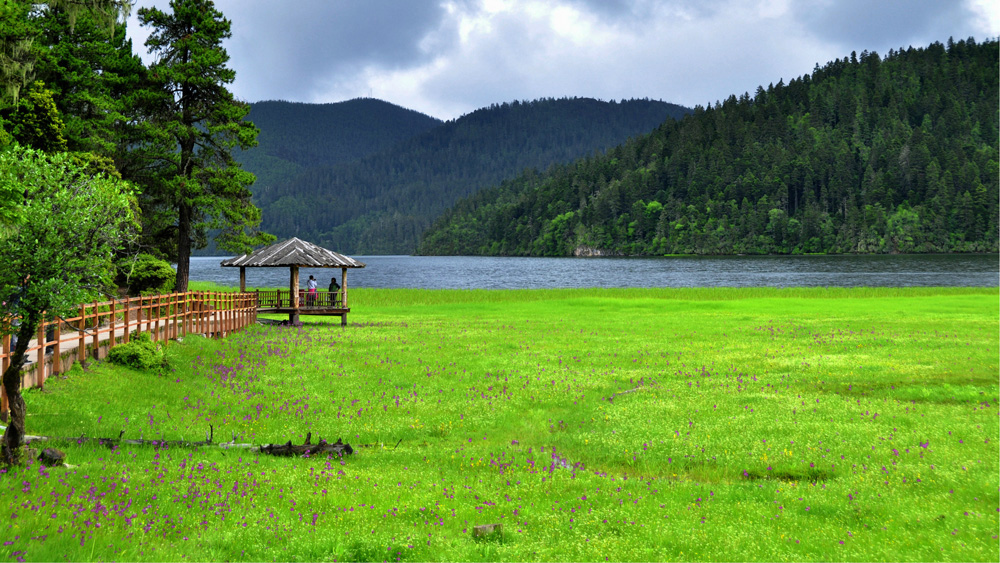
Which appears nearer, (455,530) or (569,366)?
(455,530)

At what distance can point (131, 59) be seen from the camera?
3428 centimetres

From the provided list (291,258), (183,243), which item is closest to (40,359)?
(183,243)

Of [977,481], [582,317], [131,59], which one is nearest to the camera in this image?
[977,481]

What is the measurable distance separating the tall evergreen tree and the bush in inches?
691

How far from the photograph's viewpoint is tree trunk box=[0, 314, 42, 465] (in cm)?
976

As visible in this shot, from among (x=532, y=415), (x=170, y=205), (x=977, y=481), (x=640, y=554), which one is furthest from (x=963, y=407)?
(x=170, y=205)

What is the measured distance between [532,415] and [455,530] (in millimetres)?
7147

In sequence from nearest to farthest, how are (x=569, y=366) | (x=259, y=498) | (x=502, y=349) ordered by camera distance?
(x=259, y=498) < (x=569, y=366) < (x=502, y=349)

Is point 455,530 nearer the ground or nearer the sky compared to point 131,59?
nearer the ground

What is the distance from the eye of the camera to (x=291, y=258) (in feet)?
119

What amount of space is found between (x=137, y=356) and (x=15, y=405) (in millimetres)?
7915

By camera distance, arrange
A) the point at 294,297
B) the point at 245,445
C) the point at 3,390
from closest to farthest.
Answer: the point at 245,445, the point at 3,390, the point at 294,297

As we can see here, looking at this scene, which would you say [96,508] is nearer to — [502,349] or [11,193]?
[11,193]

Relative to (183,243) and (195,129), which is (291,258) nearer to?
(183,243)
